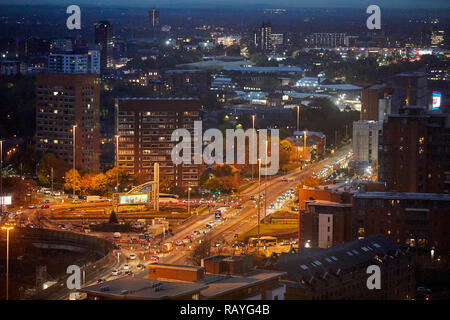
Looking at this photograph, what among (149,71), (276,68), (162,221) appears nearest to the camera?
(162,221)

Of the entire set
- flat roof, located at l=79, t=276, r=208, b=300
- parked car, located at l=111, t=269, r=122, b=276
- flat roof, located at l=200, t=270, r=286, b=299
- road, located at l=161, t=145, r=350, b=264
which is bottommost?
road, located at l=161, t=145, r=350, b=264

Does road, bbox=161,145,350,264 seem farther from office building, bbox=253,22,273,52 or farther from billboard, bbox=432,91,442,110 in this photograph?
office building, bbox=253,22,273,52

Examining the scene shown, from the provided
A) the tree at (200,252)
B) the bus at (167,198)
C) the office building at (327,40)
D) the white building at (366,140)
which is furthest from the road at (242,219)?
the office building at (327,40)

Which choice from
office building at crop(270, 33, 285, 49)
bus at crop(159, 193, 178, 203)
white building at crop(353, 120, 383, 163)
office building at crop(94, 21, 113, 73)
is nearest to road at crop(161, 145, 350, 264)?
white building at crop(353, 120, 383, 163)

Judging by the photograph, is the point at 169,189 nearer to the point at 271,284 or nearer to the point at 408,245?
the point at 408,245

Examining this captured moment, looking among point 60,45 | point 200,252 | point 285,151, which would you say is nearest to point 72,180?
point 285,151

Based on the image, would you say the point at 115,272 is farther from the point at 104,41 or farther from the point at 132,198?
the point at 104,41
